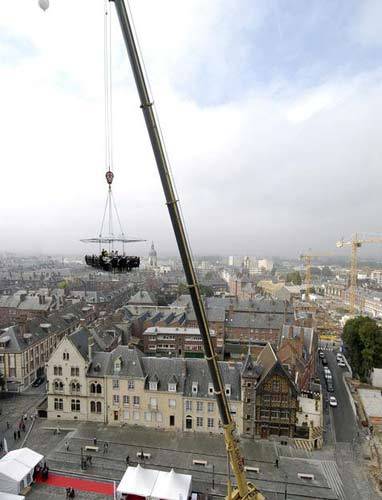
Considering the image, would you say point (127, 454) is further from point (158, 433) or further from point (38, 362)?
point (38, 362)

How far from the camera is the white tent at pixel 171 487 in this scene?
2625 cm

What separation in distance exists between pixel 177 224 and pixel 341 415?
42200mm

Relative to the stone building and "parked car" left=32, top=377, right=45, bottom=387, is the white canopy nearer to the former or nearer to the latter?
the stone building

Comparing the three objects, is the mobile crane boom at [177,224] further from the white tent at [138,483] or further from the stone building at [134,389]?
the stone building at [134,389]

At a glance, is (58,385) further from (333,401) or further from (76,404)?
(333,401)

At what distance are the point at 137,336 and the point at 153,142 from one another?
57.1m

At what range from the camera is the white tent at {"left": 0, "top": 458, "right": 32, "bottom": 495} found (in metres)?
28.0

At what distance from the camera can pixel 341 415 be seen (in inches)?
1750

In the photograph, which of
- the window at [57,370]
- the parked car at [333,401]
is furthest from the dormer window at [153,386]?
the parked car at [333,401]

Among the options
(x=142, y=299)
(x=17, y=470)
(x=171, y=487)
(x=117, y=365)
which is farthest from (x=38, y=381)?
(x=142, y=299)

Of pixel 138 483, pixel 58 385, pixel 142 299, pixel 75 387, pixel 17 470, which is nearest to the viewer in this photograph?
pixel 138 483

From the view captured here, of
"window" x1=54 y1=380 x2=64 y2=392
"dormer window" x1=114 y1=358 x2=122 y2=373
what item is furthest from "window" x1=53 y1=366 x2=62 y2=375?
"dormer window" x1=114 y1=358 x2=122 y2=373

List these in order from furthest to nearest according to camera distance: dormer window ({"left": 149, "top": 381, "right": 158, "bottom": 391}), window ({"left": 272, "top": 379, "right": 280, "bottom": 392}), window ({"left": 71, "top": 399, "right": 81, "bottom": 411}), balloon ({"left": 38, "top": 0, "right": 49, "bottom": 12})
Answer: window ({"left": 71, "top": 399, "right": 81, "bottom": 411})
dormer window ({"left": 149, "top": 381, "right": 158, "bottom": 391})
window ({"left": 272, "top": 379, "right": 280, "bottom": 392})
balloon ({"left": 38, "top": 0, "right": 49, "bottom": 12})

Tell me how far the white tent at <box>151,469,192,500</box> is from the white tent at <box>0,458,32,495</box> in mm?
11551
